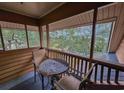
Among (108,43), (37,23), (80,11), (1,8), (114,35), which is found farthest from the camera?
(108,43)

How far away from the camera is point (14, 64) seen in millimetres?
2959

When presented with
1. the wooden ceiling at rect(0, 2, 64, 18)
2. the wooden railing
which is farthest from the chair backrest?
the wooden ceiling at rect(0, 2, 64, 18)

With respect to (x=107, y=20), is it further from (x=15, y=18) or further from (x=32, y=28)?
(x=15, y=18)

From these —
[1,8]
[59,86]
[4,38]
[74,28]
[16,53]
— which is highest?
[1,8]

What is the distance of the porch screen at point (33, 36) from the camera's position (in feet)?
11.4

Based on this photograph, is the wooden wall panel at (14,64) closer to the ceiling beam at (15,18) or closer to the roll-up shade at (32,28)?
the roll-up shade at (32,28)

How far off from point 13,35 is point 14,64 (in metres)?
1.01

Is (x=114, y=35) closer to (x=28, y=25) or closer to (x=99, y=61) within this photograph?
(x=99, y=61)

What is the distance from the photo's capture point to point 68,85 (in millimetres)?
1596

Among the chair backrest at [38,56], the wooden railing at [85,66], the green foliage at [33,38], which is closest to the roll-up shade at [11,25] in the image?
the green foliage at [33,38]

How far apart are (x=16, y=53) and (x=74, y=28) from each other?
2.46 metres

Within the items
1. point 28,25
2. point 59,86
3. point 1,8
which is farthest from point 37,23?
point 59,86

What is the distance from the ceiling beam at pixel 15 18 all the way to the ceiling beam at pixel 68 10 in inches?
21.7

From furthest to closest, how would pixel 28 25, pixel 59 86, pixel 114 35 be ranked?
pixel 114 35, pixel 28 25, pixel 59 86
